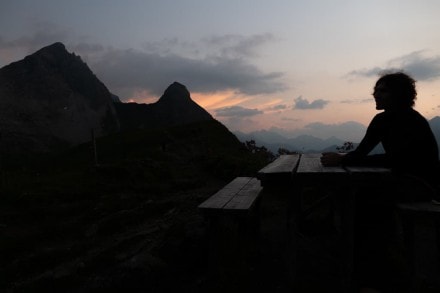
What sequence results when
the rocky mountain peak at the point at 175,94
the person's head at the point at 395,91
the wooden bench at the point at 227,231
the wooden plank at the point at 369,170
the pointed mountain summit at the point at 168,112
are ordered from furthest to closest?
the rocky mountain peak at the point at 175,94
the pointed mountain summit at the point at 168,112
the wooden bench at the point at 227,231
the person's head at the point at 395,91
the wooden plank at the point at 369,170

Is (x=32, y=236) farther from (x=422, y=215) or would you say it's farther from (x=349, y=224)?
(x=422, y=215)

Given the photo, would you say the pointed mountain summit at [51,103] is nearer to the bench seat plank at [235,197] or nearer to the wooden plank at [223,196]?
the wooden plank at [223,196]

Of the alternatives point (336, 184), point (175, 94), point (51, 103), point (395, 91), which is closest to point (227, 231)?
point (336, 184)

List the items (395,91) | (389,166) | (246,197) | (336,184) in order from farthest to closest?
1. (246,197)
2. (395,91)
3. (389,166)
4. (336,184)

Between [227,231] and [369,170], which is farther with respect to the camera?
[227,231]

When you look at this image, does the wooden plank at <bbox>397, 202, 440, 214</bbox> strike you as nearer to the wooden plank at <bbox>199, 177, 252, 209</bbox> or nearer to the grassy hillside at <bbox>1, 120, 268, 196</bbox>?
the wooden plank at <bbox>199, 177, 252, 209</bbox>

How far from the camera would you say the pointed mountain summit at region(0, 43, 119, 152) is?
71.9 m

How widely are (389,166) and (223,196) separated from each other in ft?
8.94

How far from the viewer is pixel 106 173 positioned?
52.2 ft

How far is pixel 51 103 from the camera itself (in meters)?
84.6

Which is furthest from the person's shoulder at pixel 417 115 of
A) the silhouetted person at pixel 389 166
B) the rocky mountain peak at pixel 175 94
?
the rocky mountain peak at pixel 175 94

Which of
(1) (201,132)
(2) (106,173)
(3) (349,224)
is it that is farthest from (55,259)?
(1) (201,132)

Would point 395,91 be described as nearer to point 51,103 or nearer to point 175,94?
point 175,94

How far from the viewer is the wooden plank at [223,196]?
570cm
